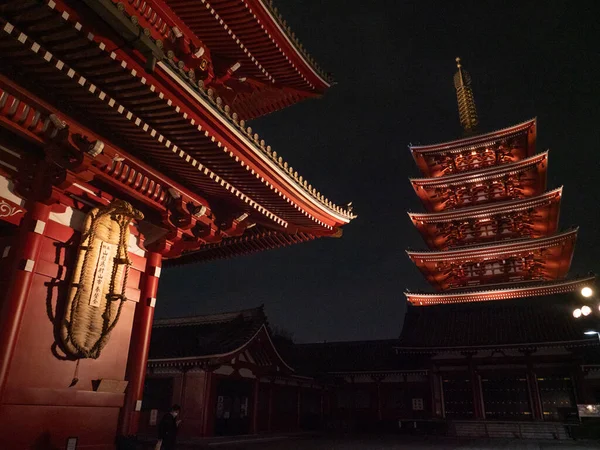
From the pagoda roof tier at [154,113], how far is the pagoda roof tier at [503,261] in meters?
20.1

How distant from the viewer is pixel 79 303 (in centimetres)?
687

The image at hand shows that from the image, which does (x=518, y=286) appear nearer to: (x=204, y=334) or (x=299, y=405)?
(x=299, y=405)

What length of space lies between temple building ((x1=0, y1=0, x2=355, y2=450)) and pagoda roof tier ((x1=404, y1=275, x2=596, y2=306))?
2047 cm

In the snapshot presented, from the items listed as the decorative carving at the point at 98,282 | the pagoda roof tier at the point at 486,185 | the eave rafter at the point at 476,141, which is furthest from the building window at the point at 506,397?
the decorative carving at the point at 98,282

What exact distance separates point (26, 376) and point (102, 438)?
A: 1.84m

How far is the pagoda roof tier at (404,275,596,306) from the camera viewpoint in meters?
24.3

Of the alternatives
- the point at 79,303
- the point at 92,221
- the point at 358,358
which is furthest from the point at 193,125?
the point at 358,358

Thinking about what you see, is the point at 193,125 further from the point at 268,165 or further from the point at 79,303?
the point at 79,303

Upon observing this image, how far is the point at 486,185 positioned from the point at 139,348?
27.3 meters

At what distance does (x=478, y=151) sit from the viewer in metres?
29.9

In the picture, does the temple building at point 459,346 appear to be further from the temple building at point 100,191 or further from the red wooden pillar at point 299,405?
the temple building at point 100,191

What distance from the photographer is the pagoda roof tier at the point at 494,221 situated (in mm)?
26609

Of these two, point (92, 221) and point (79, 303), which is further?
point (92, 221)

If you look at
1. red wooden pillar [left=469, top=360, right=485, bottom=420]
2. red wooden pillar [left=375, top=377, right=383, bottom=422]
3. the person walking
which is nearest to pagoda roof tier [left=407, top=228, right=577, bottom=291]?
red wooden pillar [left=469, top=360, right=485, bottom=420]
